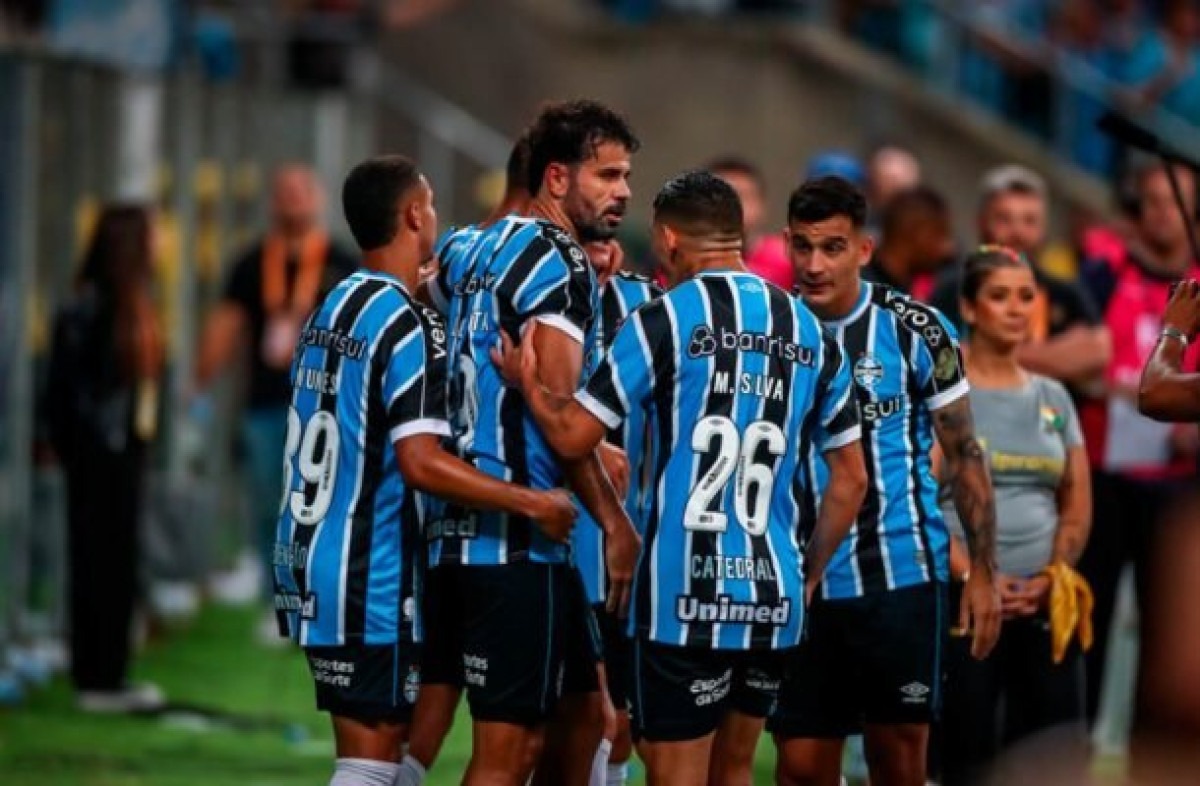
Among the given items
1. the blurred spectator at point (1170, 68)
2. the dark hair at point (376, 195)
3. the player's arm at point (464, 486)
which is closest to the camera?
the player's arm at point (464, 486)

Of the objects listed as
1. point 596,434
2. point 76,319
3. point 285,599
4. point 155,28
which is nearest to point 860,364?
point 596,434

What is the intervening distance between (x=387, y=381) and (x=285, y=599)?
2.55ft

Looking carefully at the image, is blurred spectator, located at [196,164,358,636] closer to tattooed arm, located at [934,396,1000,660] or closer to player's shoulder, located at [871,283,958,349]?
player's shoulder, located at [871,283,958,349]

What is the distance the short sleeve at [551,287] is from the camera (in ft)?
28.5

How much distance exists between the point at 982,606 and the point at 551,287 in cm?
182

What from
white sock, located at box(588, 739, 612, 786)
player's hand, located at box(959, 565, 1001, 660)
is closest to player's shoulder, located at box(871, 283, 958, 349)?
player's hand, located at box(959, 565, 1001, 660)

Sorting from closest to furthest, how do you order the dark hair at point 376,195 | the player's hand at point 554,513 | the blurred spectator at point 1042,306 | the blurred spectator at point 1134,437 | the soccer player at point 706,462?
the soccer player at point 706,462
the player's hand at point 554,513
the dark hair at point 376,195
the blurred spectator at point 1042,306
the blurred spectator at point 1134,437

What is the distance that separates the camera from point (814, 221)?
30.1 feet

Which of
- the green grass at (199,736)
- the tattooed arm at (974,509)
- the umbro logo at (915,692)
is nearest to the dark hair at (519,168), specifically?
the tattooed arm at (974,509)

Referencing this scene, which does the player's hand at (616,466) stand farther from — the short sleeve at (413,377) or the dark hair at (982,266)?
the dark hair at (982,266)

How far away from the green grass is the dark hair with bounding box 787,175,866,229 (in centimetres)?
366

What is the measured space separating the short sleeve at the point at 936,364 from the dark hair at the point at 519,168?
1307 mm

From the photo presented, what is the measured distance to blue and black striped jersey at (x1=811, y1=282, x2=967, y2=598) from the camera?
9.24 m

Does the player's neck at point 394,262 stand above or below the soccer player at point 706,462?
above
